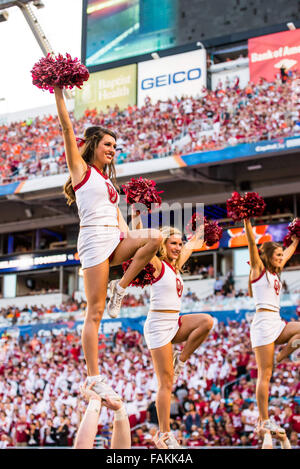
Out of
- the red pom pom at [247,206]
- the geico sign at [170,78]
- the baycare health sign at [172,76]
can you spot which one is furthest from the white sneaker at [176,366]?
the geico sign at [170,78]

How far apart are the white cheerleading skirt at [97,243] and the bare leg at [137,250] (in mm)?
55

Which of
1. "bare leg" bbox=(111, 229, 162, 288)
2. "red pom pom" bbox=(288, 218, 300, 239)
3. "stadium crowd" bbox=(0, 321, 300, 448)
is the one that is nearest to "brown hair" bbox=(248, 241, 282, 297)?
"red pom pom" bbox=(288, 218, 300, 239)

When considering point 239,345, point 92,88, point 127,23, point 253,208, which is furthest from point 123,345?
point 127,23

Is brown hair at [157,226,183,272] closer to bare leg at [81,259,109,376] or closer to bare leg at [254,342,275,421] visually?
bare leg at [254,342,275,421]

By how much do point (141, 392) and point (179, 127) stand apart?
8.61 m

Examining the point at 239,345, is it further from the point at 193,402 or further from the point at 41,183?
the point at 41,183

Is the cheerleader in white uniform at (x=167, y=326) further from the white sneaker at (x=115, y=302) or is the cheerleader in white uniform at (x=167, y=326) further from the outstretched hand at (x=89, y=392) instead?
the outstretched hand at (x=89, y=392)

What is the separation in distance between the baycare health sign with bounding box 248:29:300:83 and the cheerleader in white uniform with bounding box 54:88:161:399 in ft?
55.6

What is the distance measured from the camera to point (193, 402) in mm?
11406

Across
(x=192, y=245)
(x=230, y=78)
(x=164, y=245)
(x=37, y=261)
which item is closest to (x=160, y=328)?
(x=164, y=245)

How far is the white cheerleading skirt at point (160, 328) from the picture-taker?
4855 millimetres
